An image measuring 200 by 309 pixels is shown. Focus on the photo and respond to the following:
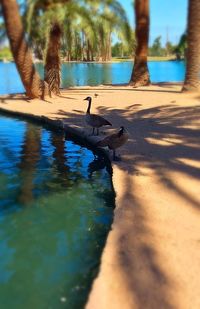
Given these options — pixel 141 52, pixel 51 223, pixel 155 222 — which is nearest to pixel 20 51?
pixel 141 52

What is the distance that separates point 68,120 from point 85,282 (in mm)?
9636

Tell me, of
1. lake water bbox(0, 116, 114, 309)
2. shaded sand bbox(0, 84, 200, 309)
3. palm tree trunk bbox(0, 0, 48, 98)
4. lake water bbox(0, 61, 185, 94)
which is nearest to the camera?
shaded sand bbox(0, 84, 200, 309)

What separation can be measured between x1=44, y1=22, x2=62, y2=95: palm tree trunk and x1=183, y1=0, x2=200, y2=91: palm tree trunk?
20.0ft

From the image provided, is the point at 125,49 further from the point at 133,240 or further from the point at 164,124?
the point at 133,240

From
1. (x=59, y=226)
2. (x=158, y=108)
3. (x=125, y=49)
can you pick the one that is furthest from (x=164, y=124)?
→ (x=125, y=49)

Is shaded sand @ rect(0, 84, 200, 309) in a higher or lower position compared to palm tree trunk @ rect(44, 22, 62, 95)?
lower

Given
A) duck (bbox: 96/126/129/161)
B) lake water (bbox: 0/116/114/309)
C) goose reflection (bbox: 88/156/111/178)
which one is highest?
duck (bbox: 96/126/129/161)

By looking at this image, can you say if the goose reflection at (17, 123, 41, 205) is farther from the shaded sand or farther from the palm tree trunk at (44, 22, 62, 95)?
the palm tree trunk at (44, 22, 62, 95)

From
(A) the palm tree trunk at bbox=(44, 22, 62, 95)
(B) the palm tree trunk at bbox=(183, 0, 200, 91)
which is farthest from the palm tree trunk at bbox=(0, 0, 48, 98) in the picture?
(B) the palm tree trunk at bbox=(183, 0, 200, 91)

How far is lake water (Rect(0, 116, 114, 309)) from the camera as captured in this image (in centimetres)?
504

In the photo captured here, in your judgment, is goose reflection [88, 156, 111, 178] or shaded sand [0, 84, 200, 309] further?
goose reflection [88, 156, 111, 178]

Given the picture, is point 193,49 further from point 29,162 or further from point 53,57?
point 29,162

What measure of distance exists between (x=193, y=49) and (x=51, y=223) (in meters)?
11.9

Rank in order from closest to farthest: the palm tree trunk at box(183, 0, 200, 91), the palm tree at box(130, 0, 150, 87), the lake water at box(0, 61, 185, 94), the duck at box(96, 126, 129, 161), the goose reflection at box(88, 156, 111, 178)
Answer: the duck at box(96, 126, 129, 161) → the goose reflection at box(88, 156, 111, 178) → the palm tree trunk at box(183, 0, 200, 91) → the palm tree at box(130, 0, 150, 87) → the lake water at box(0, 61, 185, 94)
